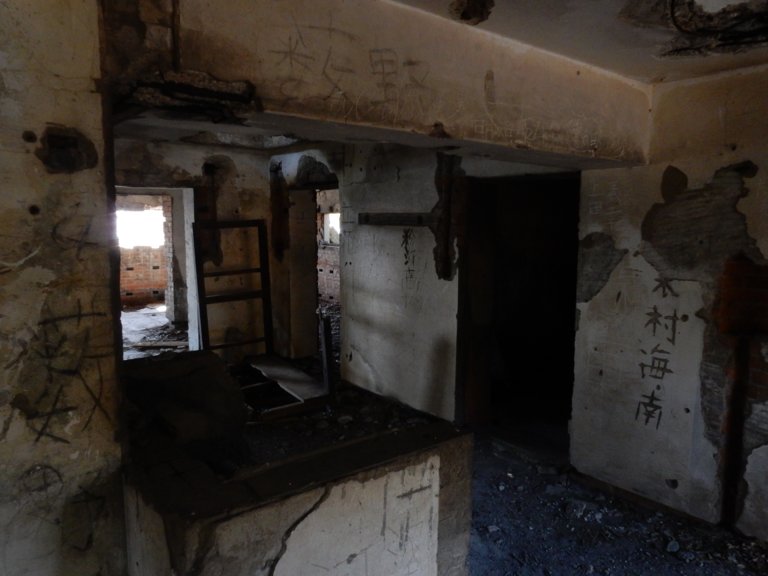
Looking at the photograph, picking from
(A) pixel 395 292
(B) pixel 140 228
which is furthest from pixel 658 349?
(B) pixel 140 228

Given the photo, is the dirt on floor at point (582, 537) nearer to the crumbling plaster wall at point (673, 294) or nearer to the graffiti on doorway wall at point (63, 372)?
the crumbling plaster wall at point (673, 294)

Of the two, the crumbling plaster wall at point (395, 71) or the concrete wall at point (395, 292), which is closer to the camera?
the crumbling plaster wall at point (395, 71)

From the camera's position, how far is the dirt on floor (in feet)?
8.45

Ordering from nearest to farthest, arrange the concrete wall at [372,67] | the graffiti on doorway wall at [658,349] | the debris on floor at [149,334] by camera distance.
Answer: the concrete wall at [372,67] < the graffiti on doorway wall at [658,349] < the debris on floor at [149,334]

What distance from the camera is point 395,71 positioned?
166 cm

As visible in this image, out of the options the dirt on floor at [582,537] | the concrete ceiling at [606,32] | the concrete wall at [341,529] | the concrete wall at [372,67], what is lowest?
the dirt on floor at [582,537]

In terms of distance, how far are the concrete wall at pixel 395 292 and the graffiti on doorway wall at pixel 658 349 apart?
1.35 metres

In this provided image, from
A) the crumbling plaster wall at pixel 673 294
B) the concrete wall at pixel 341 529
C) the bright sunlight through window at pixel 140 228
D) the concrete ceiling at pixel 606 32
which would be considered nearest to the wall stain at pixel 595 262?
the crumbling plaster wall at pixel 673 294

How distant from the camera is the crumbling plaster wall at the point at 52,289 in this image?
3.68ft

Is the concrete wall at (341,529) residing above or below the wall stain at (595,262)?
below

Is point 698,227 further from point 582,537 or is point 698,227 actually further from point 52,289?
point 52,289

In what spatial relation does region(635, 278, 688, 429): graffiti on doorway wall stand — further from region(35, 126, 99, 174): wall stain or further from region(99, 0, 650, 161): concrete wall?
region(35, 126, 99, 174): wall stain

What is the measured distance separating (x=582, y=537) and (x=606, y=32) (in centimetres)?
239

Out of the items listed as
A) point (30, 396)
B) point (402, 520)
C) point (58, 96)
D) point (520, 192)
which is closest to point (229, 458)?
point (402, 520)
